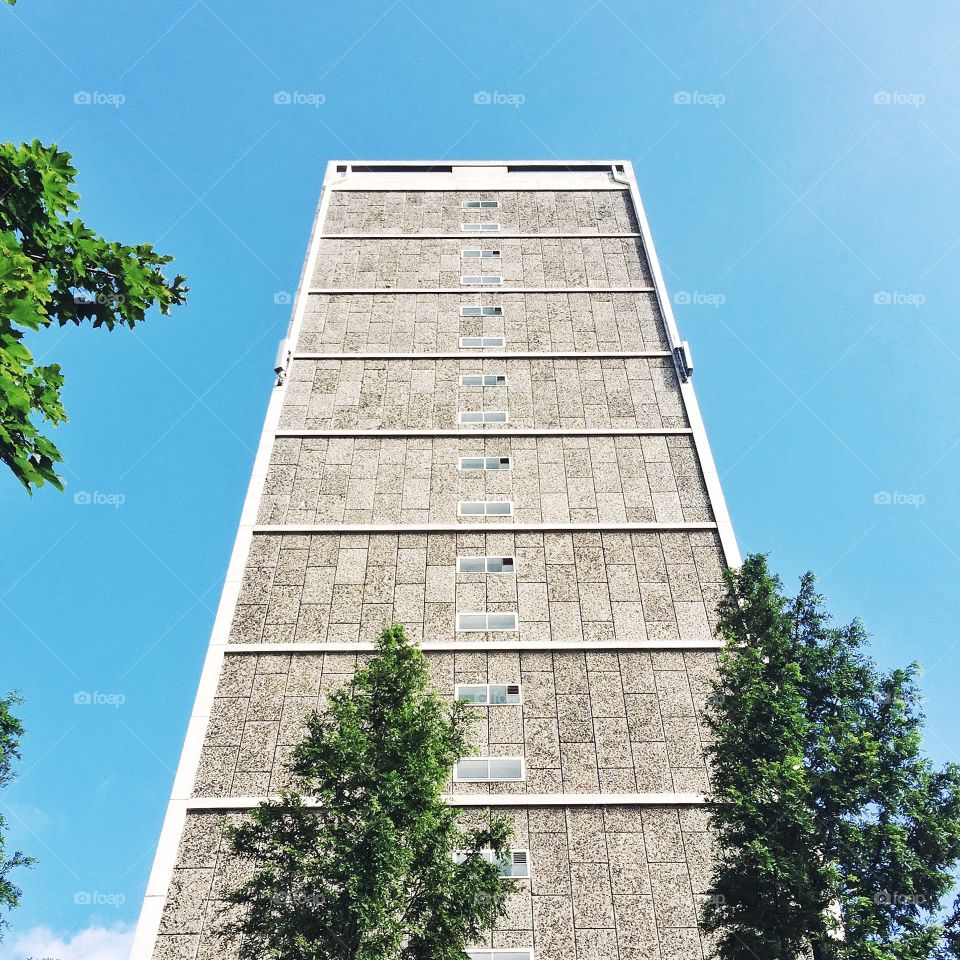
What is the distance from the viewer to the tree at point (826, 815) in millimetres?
12414

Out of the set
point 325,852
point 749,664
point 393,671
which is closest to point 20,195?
A: point 393,671

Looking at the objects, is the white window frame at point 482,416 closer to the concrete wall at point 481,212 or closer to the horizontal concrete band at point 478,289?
the horizontal concrete band at point 478,289

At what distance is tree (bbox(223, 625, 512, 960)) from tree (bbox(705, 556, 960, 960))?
426cm

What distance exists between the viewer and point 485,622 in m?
22.8

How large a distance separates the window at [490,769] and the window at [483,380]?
568 inches

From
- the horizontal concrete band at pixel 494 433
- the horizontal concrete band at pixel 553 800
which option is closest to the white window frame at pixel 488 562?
the horizontal concrete band at pixel 494 433

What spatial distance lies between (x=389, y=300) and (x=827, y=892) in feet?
87.4

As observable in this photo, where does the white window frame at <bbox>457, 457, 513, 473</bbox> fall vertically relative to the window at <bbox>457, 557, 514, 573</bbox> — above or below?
above

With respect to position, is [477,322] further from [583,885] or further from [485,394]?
[583,885]

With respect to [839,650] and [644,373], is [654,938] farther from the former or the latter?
[644,373]

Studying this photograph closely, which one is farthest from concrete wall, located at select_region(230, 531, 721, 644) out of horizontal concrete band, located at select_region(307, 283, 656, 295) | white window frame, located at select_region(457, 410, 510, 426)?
horizontal concrete band, located at select_region(307, 283, 656, 295)

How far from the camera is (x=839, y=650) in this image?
49.8 ft

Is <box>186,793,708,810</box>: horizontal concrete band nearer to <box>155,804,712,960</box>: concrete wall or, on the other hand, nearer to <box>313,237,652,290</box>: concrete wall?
<box>155,804,712,960</box>: concrete wall

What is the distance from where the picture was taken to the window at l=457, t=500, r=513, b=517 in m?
25.5
